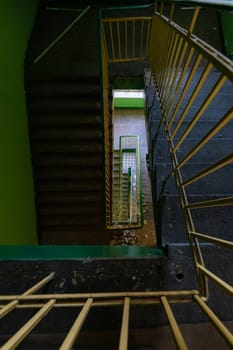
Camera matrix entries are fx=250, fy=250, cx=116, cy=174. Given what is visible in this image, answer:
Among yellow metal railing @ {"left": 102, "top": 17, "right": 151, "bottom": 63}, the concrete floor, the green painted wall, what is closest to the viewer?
the green painted wall

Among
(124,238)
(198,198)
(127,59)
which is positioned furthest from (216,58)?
(124,238)

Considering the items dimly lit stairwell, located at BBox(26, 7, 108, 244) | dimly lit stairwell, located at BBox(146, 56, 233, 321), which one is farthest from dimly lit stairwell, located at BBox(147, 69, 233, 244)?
dimly lit stairwell, located at BBox(26, 7, 108, 244)

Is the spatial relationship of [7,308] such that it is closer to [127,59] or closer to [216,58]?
[216,58]

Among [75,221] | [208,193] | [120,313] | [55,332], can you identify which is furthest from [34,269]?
[75,221]

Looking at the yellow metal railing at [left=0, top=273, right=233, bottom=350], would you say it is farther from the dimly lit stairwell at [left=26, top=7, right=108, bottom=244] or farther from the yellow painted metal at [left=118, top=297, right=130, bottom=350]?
the dimly lit stairwell at [left=26, top=7, right=108, bottom=244]

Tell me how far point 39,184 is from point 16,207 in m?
0.95

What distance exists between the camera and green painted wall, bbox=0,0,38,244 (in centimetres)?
258

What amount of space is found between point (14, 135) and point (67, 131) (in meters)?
0.81

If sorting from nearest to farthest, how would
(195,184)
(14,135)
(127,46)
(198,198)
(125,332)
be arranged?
(125,332) → (198,198) → (195,184) → (14,135) → (127,46)

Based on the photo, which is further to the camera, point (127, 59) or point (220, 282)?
point (127, 59)

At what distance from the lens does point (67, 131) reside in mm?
3568

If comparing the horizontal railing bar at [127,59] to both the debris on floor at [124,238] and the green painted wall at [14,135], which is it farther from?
the debris on floor at [124,238]

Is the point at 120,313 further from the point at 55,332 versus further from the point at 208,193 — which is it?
the point at 208,193

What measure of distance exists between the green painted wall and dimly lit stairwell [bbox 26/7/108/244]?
0.21 meters
